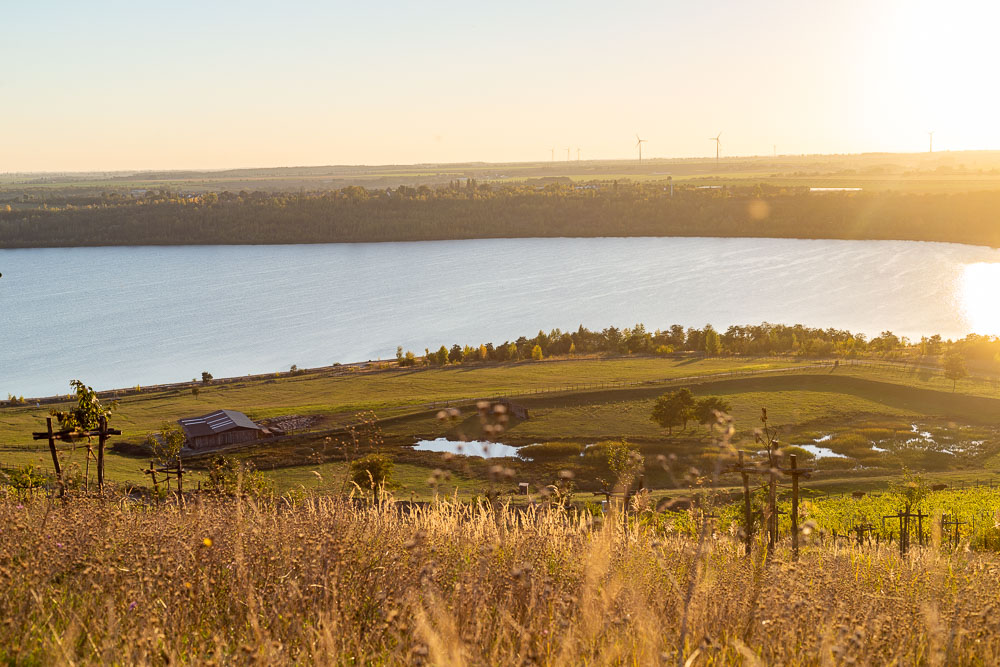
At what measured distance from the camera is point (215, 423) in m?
40.1

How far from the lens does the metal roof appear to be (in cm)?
3909

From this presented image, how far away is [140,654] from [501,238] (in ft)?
556

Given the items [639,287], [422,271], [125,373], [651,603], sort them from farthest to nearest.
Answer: [422,271], [639,287], [125,373], [651,603]

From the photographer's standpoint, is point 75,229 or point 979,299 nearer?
point 979,299

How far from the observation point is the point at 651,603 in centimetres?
377

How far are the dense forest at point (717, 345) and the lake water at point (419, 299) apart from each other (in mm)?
10308

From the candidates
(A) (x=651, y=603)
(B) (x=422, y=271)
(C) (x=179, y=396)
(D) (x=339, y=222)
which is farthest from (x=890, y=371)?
(D) (x=339, y=222)

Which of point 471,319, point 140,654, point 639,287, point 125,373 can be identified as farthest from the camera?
point 639,287

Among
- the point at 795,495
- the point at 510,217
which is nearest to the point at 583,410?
the point at 795,495

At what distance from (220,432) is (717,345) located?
37394 mm

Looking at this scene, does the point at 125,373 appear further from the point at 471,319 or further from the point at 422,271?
the point at 422,271

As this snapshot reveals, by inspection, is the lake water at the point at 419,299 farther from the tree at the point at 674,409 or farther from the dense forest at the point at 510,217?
the tree at the point at 674,409

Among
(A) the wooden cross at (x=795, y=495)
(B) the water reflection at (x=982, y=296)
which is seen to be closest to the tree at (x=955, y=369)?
(B) the water reflection at (x=982, y=296)

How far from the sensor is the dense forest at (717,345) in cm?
5919
